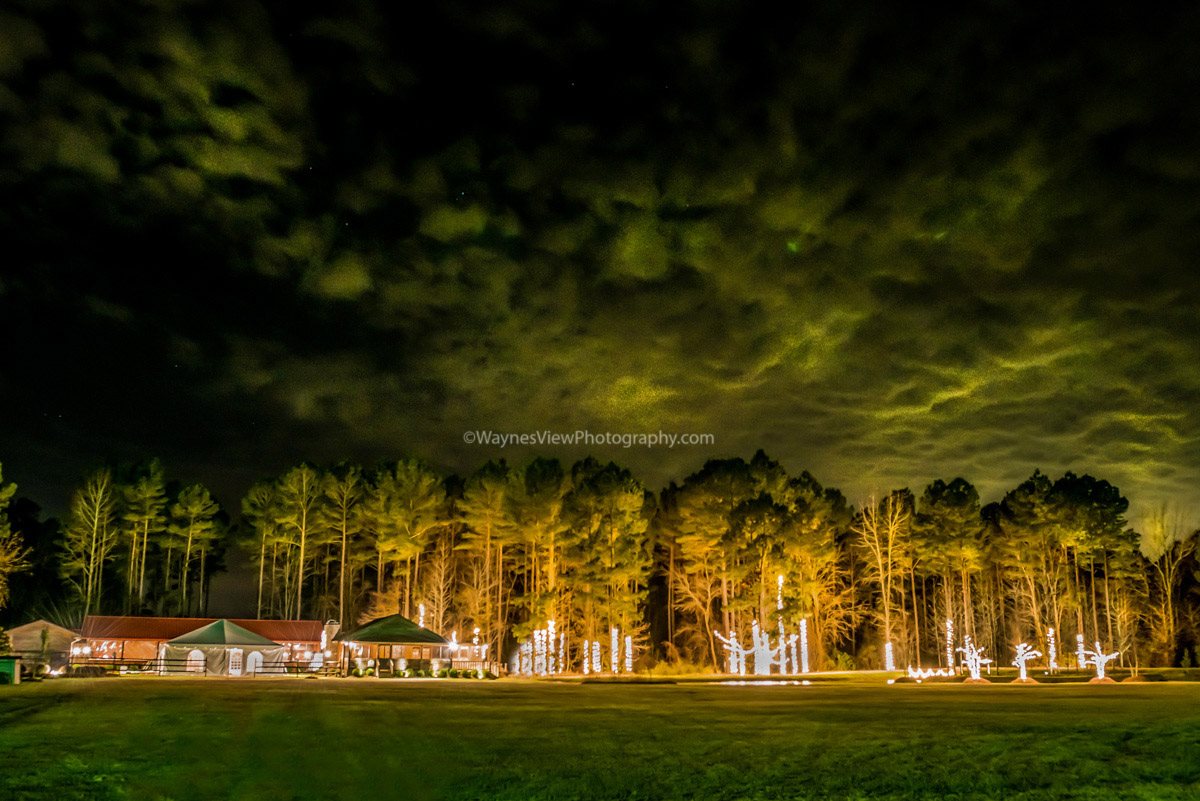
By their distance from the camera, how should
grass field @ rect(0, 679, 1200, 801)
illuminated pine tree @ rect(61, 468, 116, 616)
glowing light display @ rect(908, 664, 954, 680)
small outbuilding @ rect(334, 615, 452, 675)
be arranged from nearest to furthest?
grass field @ rect(0, 679, 1200, 801), glowing light display @ rect(908, 664, 954, 680), small outbuilding @ rect(334, 615, 452, 675), illuminated pine tree @ rect(61, 468, 116, 616)

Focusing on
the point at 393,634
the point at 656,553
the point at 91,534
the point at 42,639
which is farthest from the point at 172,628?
the point at 656,553

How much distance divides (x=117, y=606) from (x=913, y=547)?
→ 67.2 metres

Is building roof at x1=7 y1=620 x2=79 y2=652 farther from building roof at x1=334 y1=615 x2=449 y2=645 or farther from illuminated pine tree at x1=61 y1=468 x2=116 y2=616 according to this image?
building roof at x1=334 y1=615 x2=449 y2=645

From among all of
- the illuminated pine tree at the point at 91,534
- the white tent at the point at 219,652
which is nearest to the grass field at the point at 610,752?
the white tent at the point at 219,652

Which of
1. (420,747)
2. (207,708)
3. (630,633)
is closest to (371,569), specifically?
(630,633)

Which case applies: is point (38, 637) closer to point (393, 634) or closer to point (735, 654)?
point (393, 634)

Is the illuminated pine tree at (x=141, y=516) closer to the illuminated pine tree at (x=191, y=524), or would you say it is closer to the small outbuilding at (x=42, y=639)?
the illuminated pine tree at (x=191, y=524)

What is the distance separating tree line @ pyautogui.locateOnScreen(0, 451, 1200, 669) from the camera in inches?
2329

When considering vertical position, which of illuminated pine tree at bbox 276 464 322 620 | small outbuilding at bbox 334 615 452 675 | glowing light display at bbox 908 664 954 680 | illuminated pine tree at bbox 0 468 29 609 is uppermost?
illuminated pine tree at bbox 276 464 322 620

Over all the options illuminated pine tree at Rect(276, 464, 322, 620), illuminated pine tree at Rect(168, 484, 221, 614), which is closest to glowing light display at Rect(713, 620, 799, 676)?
illuminated pine tree at Rect(276, 464, 322, 620)

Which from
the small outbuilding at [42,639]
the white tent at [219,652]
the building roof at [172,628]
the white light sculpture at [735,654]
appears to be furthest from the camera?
the building roof at [172,628]

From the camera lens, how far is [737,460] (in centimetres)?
6575

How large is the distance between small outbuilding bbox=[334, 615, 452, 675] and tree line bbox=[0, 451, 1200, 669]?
5.54 meters

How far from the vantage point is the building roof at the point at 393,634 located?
5616 centimetres
